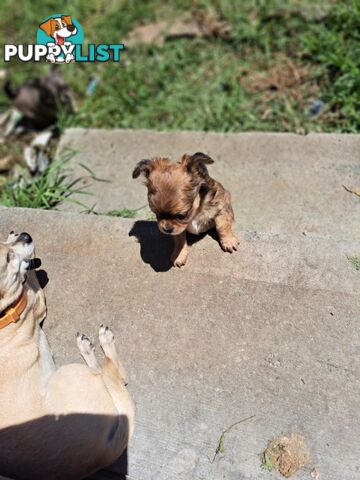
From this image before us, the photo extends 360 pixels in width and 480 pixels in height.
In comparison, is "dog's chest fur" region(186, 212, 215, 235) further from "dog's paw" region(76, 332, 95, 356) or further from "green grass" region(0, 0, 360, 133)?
"green grass" region(0, 0, 360, 133)

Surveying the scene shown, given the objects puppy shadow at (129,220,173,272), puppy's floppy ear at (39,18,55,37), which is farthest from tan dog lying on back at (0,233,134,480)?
puppy's floppy ear at (39,18,55,37)

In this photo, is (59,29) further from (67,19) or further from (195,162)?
(195,162)

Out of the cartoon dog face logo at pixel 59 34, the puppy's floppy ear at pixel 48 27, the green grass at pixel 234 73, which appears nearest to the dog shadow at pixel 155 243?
the green grass at pixel 234 73

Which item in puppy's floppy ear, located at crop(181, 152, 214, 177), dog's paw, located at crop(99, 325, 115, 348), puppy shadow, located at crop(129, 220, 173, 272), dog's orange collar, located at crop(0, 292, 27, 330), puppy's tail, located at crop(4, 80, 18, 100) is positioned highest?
Answer: puppy's floppy ear, located at crop(181, 152, 214, 177)

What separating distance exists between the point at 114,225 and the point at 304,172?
1.97m

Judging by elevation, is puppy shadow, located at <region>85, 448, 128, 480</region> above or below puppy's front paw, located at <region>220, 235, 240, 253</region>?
below

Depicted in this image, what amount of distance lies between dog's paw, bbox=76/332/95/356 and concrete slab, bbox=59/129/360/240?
1.63 meters

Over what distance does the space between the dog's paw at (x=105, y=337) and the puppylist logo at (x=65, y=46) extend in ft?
15.4

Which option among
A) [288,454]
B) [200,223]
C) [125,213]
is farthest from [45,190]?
[288,454]

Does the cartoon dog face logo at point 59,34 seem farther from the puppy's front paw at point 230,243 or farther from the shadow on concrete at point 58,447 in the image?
the shadow on concrete at point 58,447

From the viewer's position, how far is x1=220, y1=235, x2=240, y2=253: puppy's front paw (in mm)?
3844

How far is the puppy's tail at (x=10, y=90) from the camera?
7.52 metres

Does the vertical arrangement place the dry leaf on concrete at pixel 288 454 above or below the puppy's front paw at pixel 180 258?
below

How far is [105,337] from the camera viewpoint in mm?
3580
